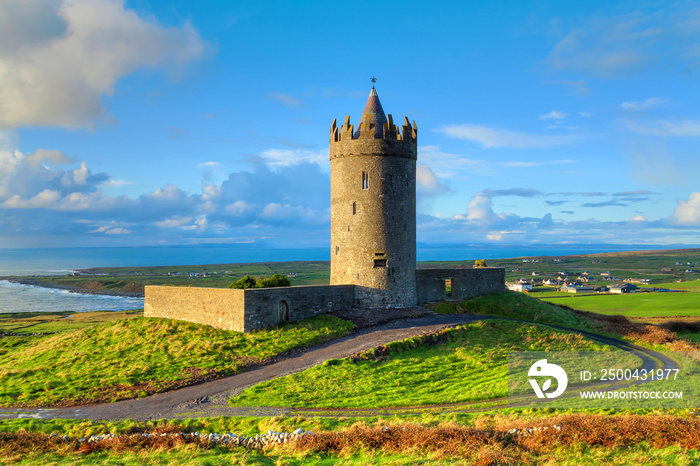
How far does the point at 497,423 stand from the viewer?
12.7m

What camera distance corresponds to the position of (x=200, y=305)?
26016mm

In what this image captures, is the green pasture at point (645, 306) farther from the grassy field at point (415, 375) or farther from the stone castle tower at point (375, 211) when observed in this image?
the grassy field at point (415, 375)

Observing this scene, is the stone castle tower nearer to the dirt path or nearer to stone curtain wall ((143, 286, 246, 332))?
the dirt path

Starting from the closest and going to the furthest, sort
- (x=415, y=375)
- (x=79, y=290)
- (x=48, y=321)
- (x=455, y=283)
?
(x=415, y=375)
(x=455, y=283)
(x=48, y=321)
(x=79, y=290)

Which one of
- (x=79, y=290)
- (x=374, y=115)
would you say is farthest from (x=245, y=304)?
(x=79, y=290)

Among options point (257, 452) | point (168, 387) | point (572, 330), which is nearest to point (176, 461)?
point (257, 452)

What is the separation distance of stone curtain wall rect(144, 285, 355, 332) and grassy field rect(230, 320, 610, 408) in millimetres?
5917

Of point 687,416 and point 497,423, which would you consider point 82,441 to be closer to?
point 497,423

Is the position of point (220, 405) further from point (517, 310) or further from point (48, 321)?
point (48, 321)

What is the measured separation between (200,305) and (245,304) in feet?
13.6

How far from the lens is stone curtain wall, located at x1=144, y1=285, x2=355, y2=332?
2372 centimetres

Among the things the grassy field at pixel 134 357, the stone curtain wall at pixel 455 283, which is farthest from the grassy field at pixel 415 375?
the stone curtain wall at pixel 455 283

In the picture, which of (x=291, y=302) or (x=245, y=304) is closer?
(x=245, y=304)

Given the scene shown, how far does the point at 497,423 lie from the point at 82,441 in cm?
1131
